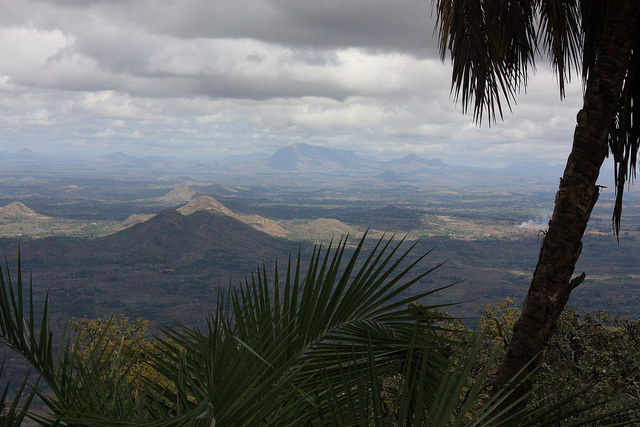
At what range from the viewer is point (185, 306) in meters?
126

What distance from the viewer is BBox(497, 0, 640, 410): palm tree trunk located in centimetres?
391

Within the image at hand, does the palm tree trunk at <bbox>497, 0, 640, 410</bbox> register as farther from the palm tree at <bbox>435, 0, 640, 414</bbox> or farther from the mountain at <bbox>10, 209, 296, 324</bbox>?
the mountain at <bbox>10, 209, 296, 324</bbox>

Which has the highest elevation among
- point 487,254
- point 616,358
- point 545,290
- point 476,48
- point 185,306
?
point 476,48

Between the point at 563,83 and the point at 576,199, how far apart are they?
1.44m

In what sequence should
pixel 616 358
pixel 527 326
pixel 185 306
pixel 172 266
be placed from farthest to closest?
pixel 172 266 → pixel 185 306 → pixel 616 358 → pixel 527 326

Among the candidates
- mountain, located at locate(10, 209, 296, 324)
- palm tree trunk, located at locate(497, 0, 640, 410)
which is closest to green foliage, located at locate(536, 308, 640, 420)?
palm tree trunk, located at locate(497, 0, 640, 410)

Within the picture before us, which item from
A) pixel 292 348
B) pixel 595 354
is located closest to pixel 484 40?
pixel 292 348

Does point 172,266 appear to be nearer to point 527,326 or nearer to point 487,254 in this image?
point 487,254

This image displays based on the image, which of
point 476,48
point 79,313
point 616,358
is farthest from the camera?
point 79,313

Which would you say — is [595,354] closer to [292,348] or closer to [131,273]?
[292,348]

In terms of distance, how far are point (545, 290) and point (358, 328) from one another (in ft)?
7.42

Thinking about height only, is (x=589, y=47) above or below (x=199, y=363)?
above

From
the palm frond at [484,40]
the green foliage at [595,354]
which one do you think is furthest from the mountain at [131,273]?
the palm frond at [484,40]

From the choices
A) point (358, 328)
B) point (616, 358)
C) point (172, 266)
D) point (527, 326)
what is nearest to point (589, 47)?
point (527, 326)
